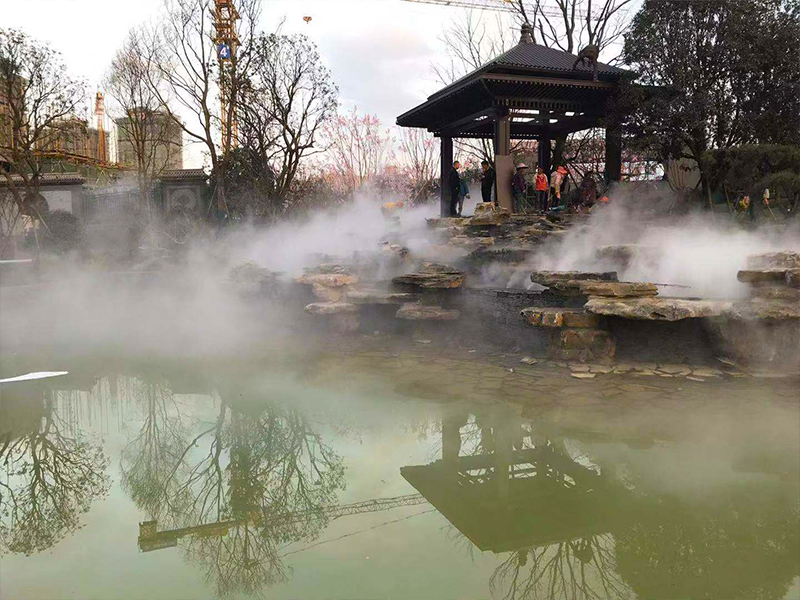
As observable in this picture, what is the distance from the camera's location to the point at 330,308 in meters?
9.16

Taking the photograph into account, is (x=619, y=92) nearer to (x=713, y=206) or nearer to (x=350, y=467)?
(x=713, y=206)

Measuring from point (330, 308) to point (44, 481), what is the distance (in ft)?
17.0

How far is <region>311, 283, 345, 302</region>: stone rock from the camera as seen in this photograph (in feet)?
31.4

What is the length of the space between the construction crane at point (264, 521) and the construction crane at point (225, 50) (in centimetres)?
1626

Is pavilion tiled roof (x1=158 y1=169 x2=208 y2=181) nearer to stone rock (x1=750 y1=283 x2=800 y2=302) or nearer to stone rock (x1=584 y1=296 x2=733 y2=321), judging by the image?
stone rock (x1=584 y1=296 x2=733 y2=321)

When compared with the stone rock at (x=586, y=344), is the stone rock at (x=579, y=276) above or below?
above

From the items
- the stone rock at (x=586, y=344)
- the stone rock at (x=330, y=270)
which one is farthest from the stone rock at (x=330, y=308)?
the stone rock at (x=586, y=344)

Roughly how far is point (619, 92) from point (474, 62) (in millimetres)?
13755

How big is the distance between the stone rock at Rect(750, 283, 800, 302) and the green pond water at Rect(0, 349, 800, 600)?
0.89 metres

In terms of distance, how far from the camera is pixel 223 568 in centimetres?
316

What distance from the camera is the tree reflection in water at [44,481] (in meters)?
3.58

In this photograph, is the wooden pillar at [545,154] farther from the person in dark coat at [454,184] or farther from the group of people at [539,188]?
the person in dark coat at [454,184]

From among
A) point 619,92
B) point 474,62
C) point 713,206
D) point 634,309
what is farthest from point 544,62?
point 474,62

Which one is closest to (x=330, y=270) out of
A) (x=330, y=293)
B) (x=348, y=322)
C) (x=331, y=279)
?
(x=331, y=279)
